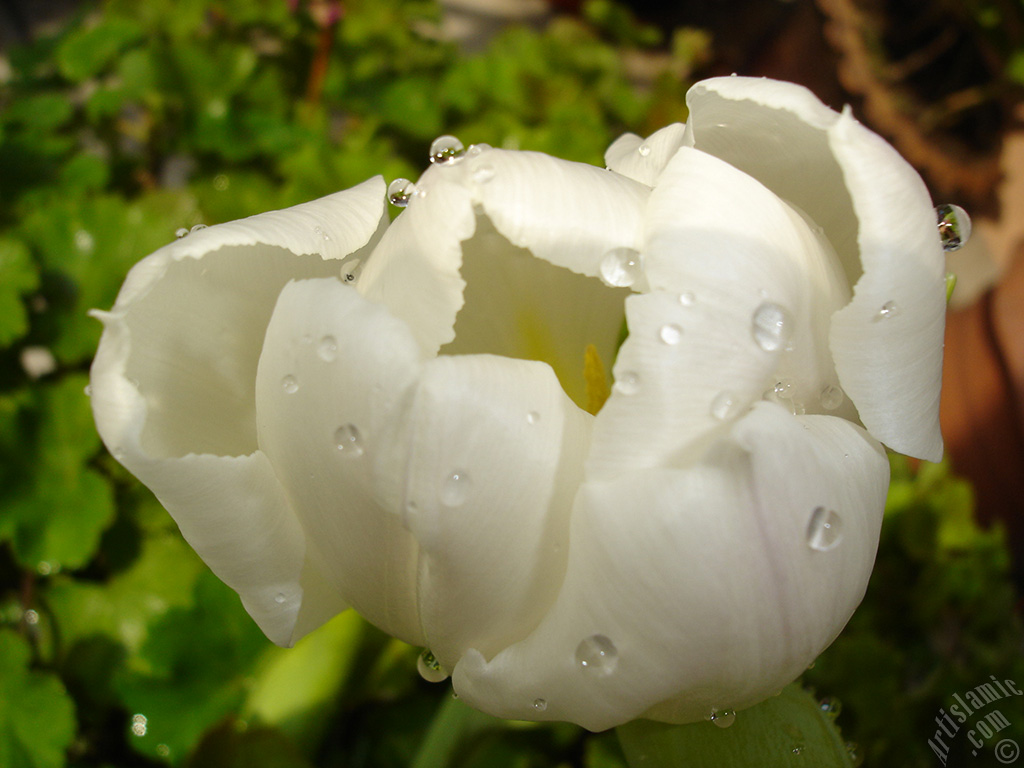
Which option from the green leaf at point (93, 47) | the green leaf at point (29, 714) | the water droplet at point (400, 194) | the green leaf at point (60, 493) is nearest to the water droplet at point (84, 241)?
the green leaf at point (60, 493)

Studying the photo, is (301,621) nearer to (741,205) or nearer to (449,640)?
(449,640)

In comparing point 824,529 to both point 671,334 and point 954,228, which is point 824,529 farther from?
point 954,228

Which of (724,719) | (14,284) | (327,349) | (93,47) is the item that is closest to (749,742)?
(724,719)

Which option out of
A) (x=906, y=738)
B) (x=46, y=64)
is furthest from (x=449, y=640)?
(x=46, y=64)

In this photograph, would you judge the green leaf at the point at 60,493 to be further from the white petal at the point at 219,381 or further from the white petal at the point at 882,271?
the white petal at the point at 882,271

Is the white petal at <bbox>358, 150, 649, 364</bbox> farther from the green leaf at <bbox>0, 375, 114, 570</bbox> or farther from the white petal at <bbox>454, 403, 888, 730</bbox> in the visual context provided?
the green leaf at <bbox>0, 375, 114, 570</bbox>

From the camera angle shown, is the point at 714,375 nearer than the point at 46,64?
Yes

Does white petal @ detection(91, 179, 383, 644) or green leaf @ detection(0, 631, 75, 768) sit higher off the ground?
white petal @ detection(91, 179, 383, 644)

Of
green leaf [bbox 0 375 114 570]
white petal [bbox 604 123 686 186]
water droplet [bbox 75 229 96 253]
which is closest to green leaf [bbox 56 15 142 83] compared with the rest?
water droplet [bbox 75 229 96 253]
